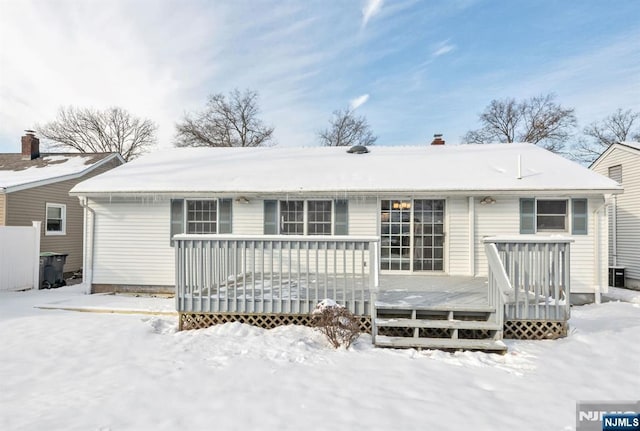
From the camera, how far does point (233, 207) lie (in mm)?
8211

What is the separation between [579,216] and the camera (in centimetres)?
745

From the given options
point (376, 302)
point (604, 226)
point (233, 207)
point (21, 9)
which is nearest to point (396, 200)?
point (376, 302)

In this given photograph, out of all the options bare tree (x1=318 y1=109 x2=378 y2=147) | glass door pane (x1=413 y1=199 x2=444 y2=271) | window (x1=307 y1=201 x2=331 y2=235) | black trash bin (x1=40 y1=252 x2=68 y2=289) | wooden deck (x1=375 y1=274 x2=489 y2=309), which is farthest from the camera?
bare tree (x1=318 y1=109 x2=378 y2=147)

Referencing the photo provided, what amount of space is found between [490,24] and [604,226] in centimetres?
927

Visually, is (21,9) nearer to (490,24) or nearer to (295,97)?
(295,97)

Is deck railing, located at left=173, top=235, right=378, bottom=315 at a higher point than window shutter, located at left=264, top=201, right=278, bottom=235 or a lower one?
lower

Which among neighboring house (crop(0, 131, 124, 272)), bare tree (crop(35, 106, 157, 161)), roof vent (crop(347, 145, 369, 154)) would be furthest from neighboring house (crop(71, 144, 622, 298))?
bare tree (crop(35, 106, 157, 161))

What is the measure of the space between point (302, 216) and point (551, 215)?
239 inches

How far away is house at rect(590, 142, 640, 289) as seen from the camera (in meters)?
10.5

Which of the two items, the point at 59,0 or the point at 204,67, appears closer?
the point at 59,0

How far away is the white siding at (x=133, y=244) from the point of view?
8.36 metres

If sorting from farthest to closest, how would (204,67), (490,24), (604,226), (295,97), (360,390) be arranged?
(295,97)
(204,67)
(490,24)
(604,226)
(360,390)

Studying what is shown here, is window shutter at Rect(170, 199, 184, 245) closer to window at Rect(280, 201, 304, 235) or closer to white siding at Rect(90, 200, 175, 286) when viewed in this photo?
white siding at Rect(90, 200, 175, 286)

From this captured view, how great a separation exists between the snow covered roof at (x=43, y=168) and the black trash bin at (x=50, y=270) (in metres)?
3.10
